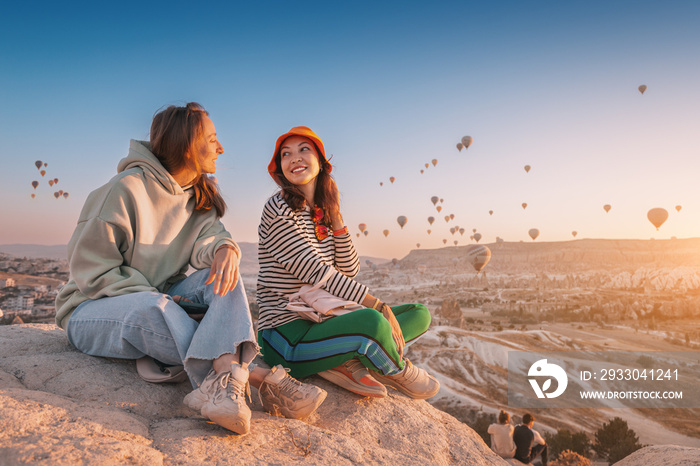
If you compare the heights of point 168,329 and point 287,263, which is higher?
point 287,263

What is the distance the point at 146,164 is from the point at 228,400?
1.67m

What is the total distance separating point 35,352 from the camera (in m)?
3.26

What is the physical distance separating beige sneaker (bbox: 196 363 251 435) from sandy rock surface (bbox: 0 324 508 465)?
0.30 feet

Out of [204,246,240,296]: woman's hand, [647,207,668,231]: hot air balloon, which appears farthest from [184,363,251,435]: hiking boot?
[647,207,668,231]: hot air balloon

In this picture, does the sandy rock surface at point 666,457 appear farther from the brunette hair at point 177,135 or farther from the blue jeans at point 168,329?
the brunette hair at point 177,135

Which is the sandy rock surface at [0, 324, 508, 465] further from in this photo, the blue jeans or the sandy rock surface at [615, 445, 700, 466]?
the sandy rock surface at [615, 445, 700, 466]

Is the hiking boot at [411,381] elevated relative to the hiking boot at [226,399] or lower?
lower

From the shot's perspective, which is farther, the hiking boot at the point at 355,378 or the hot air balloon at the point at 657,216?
the hot air balloon at the point at 657,216

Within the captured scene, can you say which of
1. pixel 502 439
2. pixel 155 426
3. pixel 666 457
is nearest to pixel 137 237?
pixel 155 426

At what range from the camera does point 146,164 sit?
10.3ft

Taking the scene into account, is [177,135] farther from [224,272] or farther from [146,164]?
[224,272]

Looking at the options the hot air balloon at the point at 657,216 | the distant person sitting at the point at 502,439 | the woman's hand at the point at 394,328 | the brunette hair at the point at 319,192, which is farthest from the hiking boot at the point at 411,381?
the hot air balloon at the point at 657,216

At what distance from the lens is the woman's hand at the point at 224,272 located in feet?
8.97

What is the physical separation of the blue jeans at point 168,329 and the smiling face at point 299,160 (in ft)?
3.40
